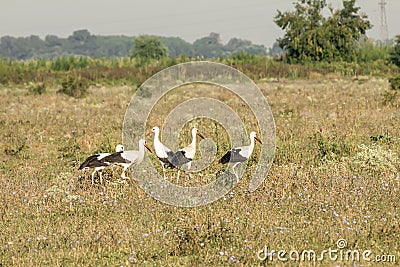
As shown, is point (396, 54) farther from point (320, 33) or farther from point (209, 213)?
point (209, 213)

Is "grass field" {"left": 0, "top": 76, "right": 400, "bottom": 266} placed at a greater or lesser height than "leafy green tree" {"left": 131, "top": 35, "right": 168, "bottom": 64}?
lesser

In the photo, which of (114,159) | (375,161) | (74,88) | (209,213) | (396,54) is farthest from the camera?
(396,54)

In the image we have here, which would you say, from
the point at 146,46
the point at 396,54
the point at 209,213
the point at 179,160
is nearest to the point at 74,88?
the point at 179,160

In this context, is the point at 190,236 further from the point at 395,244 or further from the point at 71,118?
the point at 71,118

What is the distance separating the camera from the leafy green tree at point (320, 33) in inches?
2000

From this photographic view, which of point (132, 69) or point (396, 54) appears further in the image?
point (396, 54)

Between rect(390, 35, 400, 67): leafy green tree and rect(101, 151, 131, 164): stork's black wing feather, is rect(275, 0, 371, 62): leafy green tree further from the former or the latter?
rect(101, 151, 131, 164): stork's black wing feather

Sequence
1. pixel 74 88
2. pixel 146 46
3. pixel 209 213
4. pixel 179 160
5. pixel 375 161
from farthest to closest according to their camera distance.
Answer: pixel 146 46 → pixel 74 88 → pixel 375 161 → pixel 179 160 → pixel 209 213

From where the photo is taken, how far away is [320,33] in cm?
5091

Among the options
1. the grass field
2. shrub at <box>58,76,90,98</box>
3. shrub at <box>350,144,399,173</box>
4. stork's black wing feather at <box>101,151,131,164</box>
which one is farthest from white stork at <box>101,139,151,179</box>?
shrub at <box>58,76,90,98</box>

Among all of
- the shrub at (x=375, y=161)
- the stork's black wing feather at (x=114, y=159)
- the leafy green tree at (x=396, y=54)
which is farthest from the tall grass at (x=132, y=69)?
the stork's black wing feather at (x=114, y=159)

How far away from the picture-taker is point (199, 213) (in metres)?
7.76

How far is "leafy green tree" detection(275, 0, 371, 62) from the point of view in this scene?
50812 millimetres

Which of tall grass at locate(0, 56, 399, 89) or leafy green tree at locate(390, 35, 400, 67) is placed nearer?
tall grass at locate(0, 56, 399, 89)
